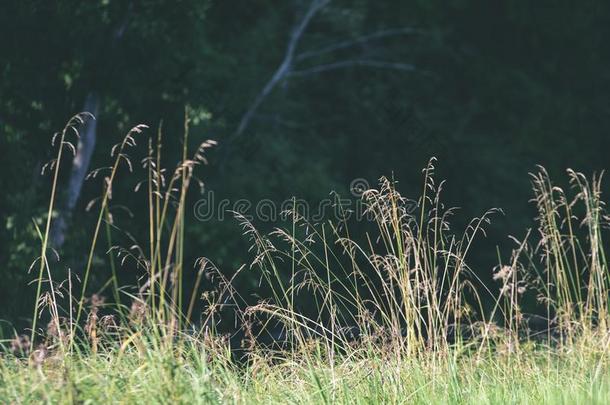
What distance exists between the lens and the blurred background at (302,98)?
12.4m

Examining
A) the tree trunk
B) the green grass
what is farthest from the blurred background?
the green grass

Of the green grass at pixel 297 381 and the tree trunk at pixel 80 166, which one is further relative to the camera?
the tree trunk at pixel 80 166

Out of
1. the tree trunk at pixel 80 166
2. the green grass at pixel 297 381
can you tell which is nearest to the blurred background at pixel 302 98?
the tree trunk at pixel 80 166

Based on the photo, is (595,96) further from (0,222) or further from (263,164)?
(0,222)

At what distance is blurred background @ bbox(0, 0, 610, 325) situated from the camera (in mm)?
12414

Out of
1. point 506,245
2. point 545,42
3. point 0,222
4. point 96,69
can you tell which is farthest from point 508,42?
point 0,222

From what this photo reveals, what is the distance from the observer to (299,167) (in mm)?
17203

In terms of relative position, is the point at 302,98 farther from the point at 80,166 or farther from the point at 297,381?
the point at 297,381

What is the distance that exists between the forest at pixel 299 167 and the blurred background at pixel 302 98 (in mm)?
Answer: 43

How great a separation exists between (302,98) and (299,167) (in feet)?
10.5

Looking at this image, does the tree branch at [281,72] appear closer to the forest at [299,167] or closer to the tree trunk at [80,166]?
the forest at [299,167]

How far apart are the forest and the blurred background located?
4cm

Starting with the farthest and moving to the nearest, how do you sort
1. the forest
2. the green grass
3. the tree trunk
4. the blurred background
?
the tree trunk
the blurred background
the forest
the green grass

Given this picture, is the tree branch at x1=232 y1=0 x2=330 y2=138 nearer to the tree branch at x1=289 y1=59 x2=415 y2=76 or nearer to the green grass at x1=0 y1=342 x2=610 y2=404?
the tree branch at x1=289 y1=59 x2=415 y2=76
